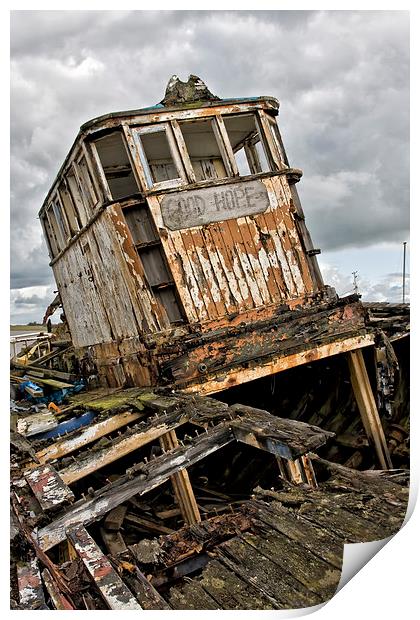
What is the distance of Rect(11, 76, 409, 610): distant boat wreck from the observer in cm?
335

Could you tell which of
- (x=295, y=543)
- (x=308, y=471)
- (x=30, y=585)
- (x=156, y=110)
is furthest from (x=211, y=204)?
(x=30, y=585)

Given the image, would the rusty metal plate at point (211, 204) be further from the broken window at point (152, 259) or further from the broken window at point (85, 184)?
the broken window at point (85, 184)

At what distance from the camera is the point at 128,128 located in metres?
7.41

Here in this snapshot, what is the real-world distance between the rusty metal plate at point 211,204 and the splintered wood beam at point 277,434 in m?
3.49

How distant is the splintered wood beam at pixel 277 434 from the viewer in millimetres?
3779

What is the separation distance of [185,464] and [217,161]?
8004mm

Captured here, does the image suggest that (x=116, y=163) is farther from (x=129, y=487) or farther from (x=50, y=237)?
(x=129, y=487)

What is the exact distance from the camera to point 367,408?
776 centimetres

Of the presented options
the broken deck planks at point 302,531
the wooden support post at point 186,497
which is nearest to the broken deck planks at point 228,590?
the broken deck planks at point 302,531

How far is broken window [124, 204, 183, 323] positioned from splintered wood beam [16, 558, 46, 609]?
4.52 metres

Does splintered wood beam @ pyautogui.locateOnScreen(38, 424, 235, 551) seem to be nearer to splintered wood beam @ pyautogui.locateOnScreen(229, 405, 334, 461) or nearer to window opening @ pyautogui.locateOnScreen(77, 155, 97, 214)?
splintered wood beam @ pyautogui.locateOnScreen(229, 405, 334, 461)

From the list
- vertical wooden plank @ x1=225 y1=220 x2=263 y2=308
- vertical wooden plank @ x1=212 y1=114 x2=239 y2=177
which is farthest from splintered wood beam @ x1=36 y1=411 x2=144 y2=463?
vertical wooden plank @ x1=212 y1=114 x2=239 y2=177

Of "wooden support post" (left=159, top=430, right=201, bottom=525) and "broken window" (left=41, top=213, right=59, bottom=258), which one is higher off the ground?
"broken window" (left=41, top=213, right=59, bottom=258)
